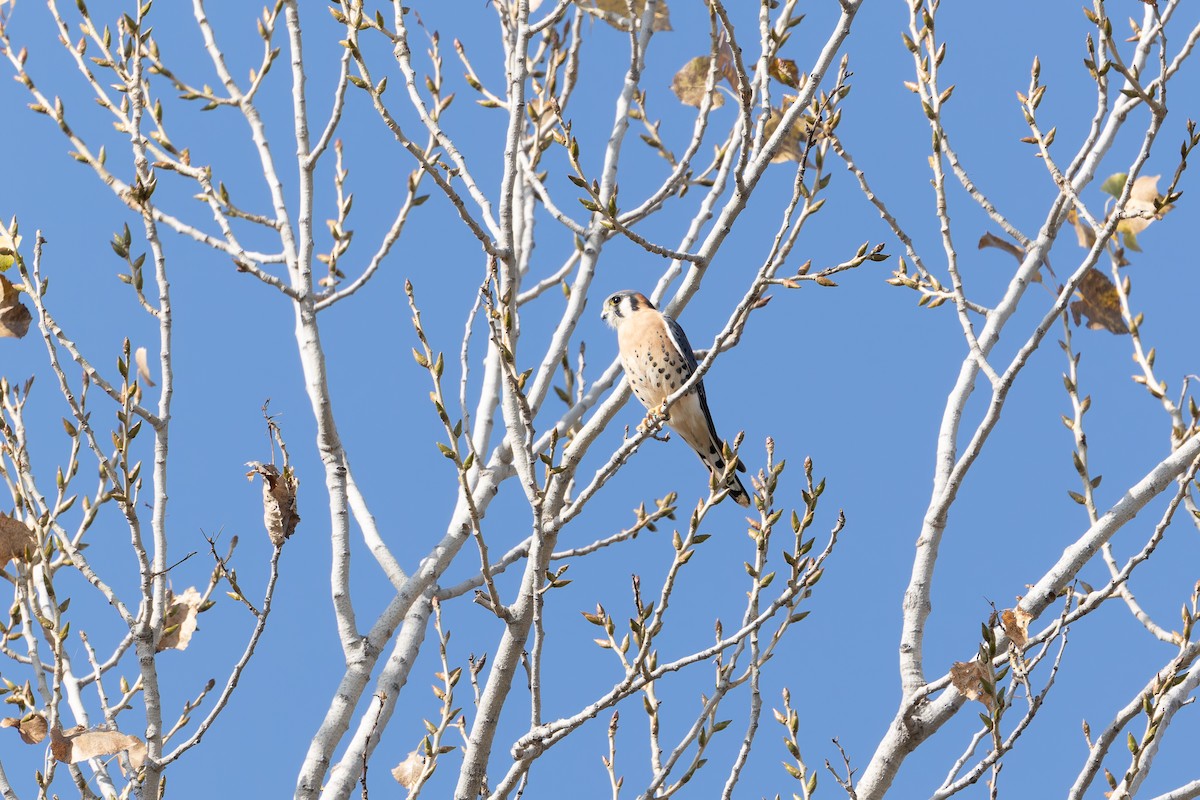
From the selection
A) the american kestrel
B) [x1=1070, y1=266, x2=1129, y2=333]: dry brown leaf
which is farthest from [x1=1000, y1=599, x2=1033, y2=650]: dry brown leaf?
the american kestrel

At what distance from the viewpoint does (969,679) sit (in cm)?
278

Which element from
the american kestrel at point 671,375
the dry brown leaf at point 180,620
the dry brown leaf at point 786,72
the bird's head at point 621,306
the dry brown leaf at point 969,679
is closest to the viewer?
the dry brown leaf at point 969,679

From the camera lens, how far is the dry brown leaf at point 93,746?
9.24ft

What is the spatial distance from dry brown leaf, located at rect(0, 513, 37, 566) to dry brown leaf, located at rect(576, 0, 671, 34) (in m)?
2.41

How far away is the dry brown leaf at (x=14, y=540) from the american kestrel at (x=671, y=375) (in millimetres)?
2910

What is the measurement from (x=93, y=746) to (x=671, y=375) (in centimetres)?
333

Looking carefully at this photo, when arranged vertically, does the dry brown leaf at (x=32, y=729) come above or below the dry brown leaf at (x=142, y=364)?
below

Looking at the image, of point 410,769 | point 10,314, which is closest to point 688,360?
point 410,769

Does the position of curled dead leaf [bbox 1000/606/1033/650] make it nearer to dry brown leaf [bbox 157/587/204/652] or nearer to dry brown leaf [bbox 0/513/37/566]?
dry brown leaf [bbox 157/587/204/652]

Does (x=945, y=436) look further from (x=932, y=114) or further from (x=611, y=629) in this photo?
(x=611, y=629)

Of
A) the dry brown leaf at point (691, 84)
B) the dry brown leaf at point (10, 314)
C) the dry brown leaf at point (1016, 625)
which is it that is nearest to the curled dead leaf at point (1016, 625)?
the dry brown leaf at point (1016, 625)

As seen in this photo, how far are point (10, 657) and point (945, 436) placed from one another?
2.65 metres

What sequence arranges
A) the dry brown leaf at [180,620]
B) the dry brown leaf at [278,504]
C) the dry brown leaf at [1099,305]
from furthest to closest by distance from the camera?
the dry brown leaf at [1099,305] < the dry brown leaf at [180,620] < the dry brown leaf at [278,504]

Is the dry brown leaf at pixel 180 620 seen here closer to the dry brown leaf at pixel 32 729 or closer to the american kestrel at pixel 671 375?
the dry brown leaf at pixel 32 729
